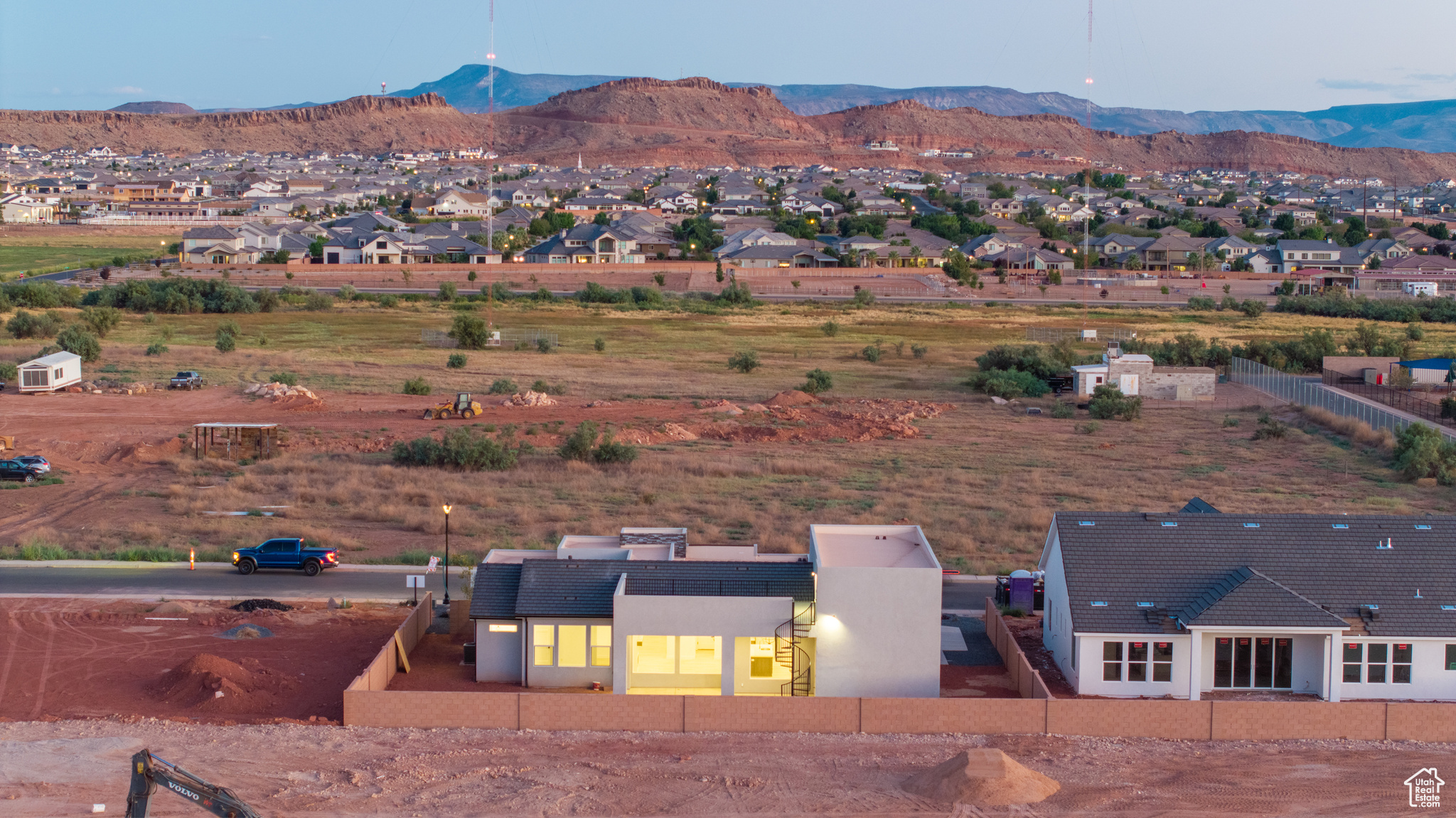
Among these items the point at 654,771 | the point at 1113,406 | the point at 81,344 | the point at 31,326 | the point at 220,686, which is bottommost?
the point at 654,771

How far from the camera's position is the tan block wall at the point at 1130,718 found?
1980 centimetres

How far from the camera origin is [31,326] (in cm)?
6844

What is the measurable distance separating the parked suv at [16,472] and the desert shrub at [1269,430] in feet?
130

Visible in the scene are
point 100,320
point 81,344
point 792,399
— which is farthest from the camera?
point 100,320

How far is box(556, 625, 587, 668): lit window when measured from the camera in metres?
21.9

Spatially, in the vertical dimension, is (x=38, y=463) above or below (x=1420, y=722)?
above

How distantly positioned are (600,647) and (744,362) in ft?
138

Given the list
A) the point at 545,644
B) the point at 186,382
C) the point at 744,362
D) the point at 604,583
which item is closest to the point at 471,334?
the point at 744,362

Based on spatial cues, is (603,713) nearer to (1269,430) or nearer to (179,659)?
(179,659)

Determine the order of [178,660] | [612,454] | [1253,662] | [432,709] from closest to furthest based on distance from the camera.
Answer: [432,709], [1253,662], [178,660], [612,454]

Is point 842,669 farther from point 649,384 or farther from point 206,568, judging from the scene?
point 649,384

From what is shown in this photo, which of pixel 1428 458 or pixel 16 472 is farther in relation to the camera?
pixel 1428 458

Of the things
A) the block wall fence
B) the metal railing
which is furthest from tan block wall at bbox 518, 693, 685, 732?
the metal railing

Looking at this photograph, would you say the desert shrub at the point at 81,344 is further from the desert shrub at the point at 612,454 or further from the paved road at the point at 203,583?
the paved road at the point at 203,583
